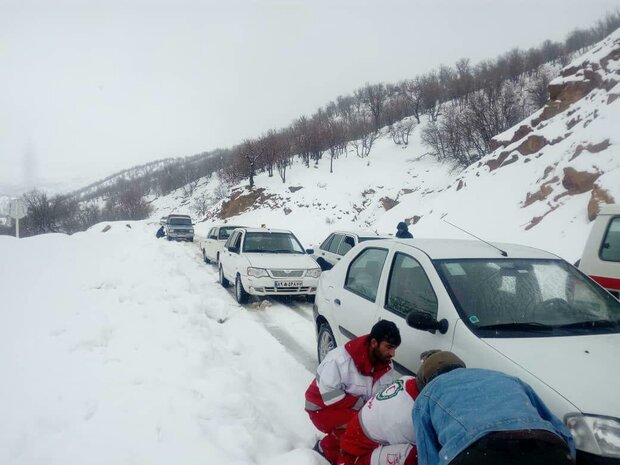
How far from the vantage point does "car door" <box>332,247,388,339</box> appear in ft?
12.4

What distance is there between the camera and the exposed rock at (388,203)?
3733cm

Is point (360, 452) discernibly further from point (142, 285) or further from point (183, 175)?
point (183, 175)

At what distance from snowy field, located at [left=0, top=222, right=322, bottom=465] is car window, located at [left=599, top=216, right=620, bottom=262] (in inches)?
149

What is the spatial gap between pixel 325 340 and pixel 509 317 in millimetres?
2381

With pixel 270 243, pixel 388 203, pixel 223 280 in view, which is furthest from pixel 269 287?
pixel 388 203

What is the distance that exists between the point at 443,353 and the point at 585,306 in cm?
167

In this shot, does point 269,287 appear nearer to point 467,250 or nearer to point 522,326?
point 467,250

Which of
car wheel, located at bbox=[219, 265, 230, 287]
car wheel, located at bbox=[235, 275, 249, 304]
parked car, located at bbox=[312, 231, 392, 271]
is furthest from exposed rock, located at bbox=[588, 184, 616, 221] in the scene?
car wheel, located at bbox=[219, 265, 230, 287]

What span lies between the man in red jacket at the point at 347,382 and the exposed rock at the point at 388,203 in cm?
3491

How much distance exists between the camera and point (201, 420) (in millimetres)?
3209

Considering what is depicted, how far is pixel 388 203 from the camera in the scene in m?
37.7

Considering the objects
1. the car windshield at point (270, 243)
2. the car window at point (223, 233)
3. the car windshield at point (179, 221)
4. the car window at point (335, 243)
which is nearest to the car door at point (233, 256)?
the car windshield at point (270, 243)

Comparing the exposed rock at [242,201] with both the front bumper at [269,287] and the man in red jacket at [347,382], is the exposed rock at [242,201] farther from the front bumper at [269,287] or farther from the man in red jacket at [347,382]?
the man in red jacket at [347,382]

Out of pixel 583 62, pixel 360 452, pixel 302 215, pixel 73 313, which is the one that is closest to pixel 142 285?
pixel 73 313
